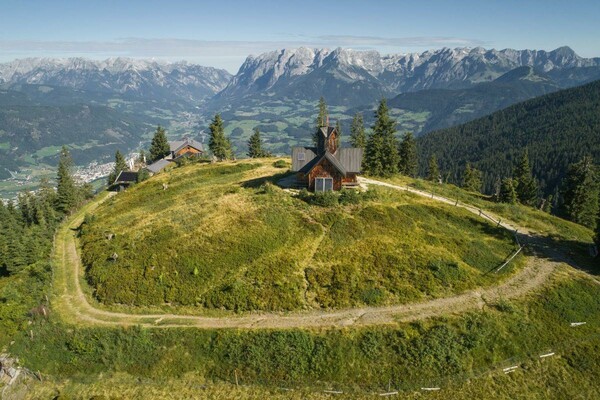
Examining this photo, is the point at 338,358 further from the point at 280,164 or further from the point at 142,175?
the point at 142,175

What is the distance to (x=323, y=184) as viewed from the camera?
2229 inches

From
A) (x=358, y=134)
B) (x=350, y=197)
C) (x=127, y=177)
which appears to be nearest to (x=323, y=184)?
(x=350, y=197)

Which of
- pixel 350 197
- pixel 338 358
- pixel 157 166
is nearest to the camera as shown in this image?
pixel 338 358

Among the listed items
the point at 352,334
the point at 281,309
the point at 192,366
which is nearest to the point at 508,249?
the point at 352,334

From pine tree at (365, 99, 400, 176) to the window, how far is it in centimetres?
2577

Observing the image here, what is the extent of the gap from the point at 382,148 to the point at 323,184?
31.3 metres

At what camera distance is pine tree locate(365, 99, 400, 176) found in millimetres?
79438

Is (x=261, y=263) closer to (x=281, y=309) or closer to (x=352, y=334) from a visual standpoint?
(x=281, y=309)

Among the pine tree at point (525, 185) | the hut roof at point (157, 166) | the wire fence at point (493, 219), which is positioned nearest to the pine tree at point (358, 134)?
the wire fence at point (493, 219)

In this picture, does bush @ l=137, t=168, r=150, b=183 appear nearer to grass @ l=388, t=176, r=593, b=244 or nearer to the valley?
the valley

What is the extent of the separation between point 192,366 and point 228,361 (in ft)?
10.5

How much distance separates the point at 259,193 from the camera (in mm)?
58438

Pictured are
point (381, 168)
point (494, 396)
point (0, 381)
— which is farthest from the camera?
point (381, 168)

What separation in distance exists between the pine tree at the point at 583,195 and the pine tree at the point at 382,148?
37.4 meters
